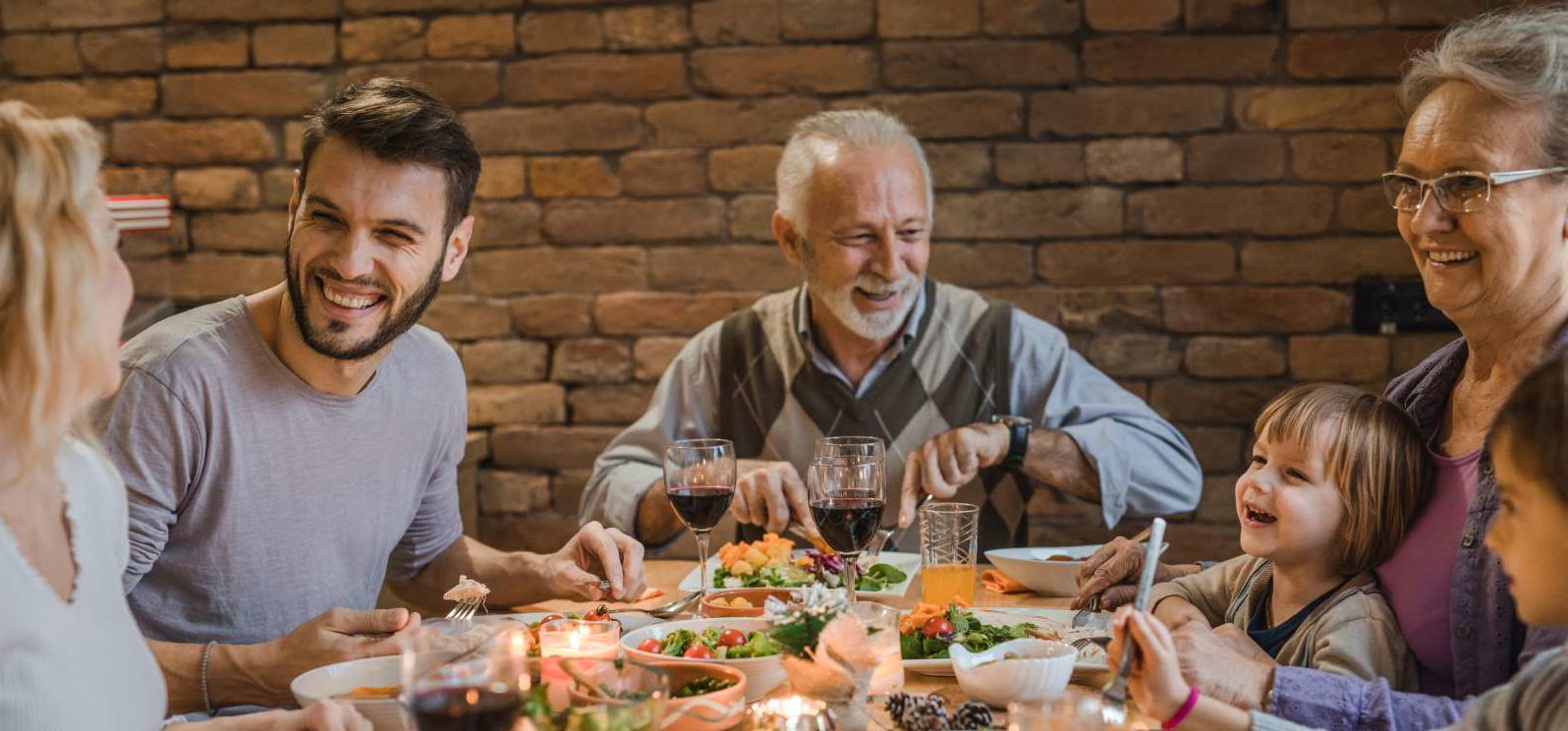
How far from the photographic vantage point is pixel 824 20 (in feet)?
10.3

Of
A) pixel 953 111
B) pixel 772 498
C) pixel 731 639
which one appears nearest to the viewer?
pixel 731 639

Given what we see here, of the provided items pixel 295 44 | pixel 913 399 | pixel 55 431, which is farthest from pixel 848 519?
pixel 295 44

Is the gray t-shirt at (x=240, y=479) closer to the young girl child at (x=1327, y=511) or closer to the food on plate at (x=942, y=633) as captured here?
the food on plate at (x=942, y=633)

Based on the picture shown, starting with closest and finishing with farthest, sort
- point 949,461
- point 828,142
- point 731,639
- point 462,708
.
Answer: point 462,708 < point 731,639 < point 949,461 < point 828,142

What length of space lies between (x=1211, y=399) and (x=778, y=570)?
5.24ft

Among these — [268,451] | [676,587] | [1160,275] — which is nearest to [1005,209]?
[1160,275]

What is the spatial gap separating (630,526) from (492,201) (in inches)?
45.9

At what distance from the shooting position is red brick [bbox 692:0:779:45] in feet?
10.4

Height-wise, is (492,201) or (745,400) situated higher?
(492,201)

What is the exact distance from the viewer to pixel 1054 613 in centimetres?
178

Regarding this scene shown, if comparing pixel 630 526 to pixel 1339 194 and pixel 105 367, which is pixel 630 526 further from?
pixel 1339 194

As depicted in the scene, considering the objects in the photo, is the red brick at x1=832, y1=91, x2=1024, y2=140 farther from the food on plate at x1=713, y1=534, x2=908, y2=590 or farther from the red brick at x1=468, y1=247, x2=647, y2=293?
Answer: the food on plate at x1=713, y1=534, x2=908, y2=590

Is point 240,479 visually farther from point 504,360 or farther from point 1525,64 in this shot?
point 1525,64

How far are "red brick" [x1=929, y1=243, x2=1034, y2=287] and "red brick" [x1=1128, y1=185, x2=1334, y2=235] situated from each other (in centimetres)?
27
